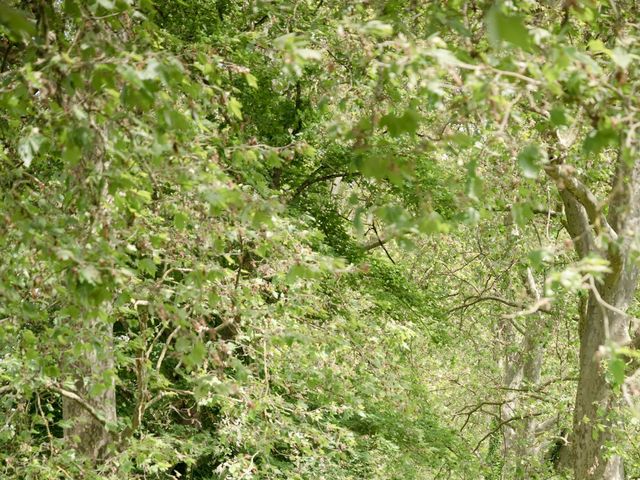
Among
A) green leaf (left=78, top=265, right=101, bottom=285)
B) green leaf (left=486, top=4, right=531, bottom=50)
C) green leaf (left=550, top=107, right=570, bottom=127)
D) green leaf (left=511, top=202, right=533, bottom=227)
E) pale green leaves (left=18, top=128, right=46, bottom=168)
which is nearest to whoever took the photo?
green leaf (left=486, top=4, right=531, bottom=50)

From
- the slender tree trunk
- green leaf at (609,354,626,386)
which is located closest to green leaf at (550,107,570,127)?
green leaf at (609,354,626,386)

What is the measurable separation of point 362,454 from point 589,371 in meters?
2.96

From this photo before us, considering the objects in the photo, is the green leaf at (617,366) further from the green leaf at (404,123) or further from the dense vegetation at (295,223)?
the green leaf at (404,123)

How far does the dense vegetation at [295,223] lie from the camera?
344cm

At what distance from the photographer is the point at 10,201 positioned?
414 cm

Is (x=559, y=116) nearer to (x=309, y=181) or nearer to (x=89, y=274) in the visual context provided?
(x=89, y=274)

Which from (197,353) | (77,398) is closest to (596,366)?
(77,398)

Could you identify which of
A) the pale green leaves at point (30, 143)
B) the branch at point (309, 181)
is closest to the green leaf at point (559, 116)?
the pale green leaves at point (30, 143)

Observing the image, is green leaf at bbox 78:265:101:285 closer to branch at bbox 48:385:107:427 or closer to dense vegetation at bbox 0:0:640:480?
dense vegetation at bbox 0:0:640:480

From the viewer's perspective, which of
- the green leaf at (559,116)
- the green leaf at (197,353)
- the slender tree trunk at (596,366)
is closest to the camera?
the green leaf at (559,116)

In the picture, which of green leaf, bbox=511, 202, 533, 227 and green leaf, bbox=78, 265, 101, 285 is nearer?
green leaf, bbox=511, 202, 533, 227

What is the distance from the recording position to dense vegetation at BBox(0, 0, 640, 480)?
344 centimetres

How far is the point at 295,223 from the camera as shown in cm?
955

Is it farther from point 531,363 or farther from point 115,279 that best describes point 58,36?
point 531,363
